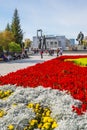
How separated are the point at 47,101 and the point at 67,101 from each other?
19.1 inches

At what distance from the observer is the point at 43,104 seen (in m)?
7.41

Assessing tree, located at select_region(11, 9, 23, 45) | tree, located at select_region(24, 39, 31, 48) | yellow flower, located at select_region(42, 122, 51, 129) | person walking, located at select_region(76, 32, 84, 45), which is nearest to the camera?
yellow flower, located at select_region(42, 122, 51, 129)

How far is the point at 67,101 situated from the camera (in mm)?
7199

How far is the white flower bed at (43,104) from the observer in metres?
6.04

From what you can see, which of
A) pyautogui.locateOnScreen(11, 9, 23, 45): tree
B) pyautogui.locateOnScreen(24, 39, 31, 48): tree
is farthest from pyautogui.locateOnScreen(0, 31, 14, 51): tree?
pyautogui.locateOnScreen(24, 39, 31, 48): tree

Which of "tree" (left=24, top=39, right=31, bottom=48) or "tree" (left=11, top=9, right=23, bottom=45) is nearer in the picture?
"tree" (left=11, top=9, right=23, bottom=45)

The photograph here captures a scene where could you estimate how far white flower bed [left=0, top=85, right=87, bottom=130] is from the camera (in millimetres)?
6035

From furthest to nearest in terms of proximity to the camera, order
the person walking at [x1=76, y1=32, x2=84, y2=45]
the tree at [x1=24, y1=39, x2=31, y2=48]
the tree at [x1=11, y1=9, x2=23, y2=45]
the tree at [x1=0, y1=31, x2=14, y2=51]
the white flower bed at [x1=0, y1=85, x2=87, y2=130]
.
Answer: the tree at [x1=24, y1=39, x2=31, y2=48]
the person walking at [x1=76, y1=32, x2=84, y2=45]
the tree at [x1=11, y1=9, x2=23, y2=45]
the tree at [x1=0, y1=31, x2=14, y2=51]
the white flower bed at [x1=0, y1=85, x2=87, y2=130]

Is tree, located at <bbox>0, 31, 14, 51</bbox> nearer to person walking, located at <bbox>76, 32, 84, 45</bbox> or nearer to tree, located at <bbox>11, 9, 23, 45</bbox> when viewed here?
tree, located at <bbox>11, 9, 23, 45</bbox>

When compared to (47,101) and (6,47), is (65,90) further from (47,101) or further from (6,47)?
(6,47)

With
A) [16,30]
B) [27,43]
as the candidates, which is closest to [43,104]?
[16,30]

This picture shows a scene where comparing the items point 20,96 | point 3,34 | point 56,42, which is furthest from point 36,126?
point 56,42

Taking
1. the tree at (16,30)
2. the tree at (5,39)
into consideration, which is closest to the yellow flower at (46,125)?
the tree at (5,39)

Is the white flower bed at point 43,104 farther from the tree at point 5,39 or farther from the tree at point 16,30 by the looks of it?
the tree at point 16,30
